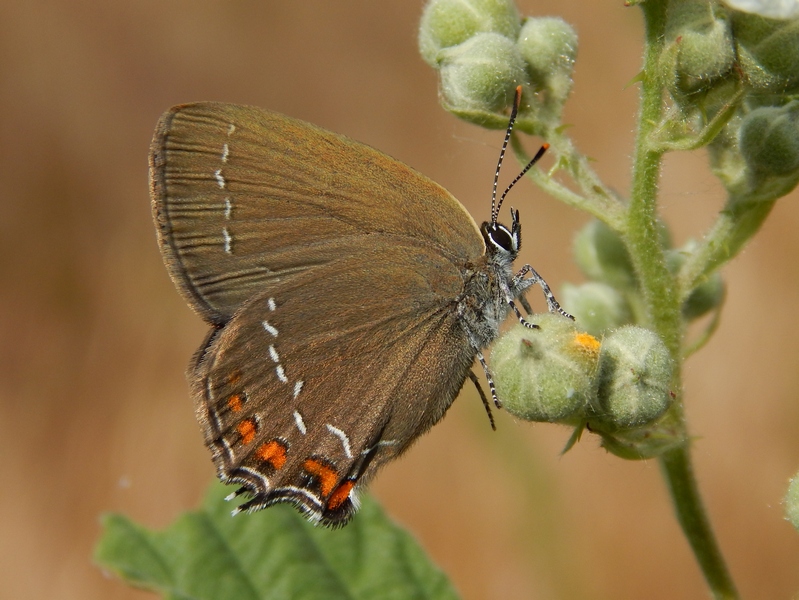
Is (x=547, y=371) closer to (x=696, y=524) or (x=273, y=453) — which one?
(x=696, y=524)

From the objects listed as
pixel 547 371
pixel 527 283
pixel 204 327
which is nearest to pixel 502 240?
pixel 527 283

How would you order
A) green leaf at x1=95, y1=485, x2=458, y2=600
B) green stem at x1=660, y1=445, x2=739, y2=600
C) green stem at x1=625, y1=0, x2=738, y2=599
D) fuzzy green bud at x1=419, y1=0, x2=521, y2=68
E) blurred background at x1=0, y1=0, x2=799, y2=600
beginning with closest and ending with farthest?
green stem at x1=625, y1=0, x2=738, y2=599, green stem at x1=660, y1=445, x2=739, y2=600, fuzzy green bud at x1=419, y1=0, x2=521, y2=68, green leaf at x1=95, y1=485, x2=458, y2=600, blurred background at x1=0, y1=0, x2=799, y2=600

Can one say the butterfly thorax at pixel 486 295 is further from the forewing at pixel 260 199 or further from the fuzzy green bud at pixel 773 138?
the fuzzy green bud at pixel 773 138

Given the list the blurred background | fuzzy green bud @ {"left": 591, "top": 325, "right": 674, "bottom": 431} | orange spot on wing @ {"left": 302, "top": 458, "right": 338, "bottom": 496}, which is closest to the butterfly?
orange spot on wing @ {"left": 302, "top": 458, "right": 338, "bottom": 496}

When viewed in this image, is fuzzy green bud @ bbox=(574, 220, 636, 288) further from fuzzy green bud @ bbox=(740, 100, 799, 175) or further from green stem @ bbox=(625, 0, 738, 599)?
fuzzy green bud @ bbox=(740, 100, 799, 175)

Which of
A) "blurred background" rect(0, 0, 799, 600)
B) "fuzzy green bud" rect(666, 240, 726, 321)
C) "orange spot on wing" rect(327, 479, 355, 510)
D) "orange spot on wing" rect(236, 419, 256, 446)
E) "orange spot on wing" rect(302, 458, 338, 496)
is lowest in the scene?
"blurred background" rect(0, 0, 799, 600)

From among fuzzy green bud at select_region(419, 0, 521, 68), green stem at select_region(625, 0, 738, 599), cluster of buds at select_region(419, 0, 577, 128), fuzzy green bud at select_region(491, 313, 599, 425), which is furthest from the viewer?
fuzzy green bud at select_region(419, 0, 521, 68)

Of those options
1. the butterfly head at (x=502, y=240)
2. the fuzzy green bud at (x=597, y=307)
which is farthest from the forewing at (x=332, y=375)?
the fuzzy green bud at (x=597, y=307)
